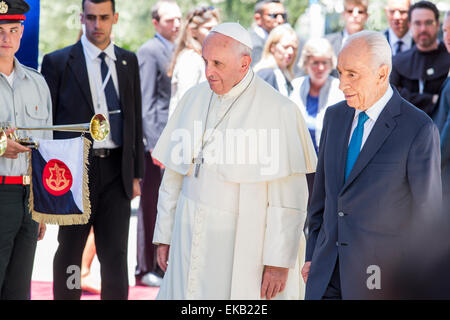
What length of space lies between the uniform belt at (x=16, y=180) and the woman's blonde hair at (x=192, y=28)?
2.97m

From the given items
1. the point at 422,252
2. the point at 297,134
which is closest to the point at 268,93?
the point at 297,134

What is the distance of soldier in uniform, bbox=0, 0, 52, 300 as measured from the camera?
5375 mm

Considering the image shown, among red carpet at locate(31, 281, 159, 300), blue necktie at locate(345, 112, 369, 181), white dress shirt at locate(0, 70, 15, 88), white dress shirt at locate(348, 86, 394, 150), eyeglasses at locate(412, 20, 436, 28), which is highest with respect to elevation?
eyeglasses at locate(412, 20, 436, 28)

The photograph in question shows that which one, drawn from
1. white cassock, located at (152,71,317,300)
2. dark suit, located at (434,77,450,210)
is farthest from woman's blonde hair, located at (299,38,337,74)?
white cassock, located at (152,71,317,300)

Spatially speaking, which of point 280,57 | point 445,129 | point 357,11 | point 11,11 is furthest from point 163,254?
point 357,11

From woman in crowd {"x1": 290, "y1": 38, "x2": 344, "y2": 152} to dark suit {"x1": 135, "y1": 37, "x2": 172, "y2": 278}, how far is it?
1257 mm

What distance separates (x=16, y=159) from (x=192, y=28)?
313cm

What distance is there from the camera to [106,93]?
6453 mm

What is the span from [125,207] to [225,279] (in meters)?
1.65

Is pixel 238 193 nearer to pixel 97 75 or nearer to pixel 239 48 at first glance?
pixel 239 48

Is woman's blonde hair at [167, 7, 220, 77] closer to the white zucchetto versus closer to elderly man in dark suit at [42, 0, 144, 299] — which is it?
elderly man in dark suit at [42, 0, 144, 299]

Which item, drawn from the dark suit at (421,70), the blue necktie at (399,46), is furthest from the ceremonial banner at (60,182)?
the blue necktie at (399,46)

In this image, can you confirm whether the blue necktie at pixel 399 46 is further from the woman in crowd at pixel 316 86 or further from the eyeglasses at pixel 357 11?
the woman in crowd at pixel 316 86

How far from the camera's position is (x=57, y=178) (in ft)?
17.9
